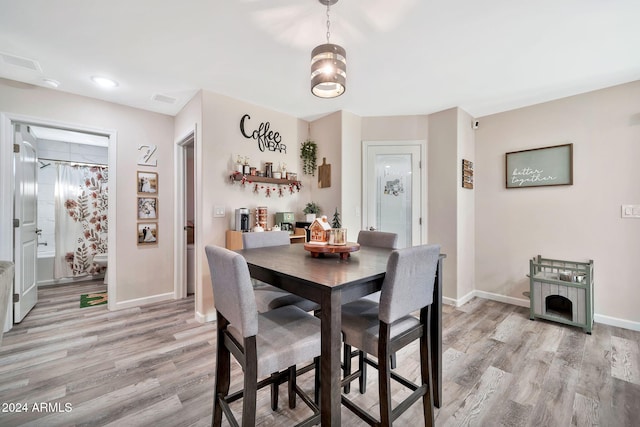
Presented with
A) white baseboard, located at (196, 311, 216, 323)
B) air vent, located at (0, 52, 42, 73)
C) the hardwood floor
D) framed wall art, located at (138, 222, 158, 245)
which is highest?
air vent, located at (0, 52, 42, 73)

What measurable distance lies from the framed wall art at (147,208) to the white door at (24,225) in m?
1.03

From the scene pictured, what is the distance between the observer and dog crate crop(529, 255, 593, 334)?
256 cm

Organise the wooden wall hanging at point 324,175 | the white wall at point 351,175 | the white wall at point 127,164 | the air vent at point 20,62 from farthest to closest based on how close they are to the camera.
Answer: the wooden wall hanging at point 324,175 < the white wall at point 351,175 < the white wall at point 127,164 < the air vent at point 20,62

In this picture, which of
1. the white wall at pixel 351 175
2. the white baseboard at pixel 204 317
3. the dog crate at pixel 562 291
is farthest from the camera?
the white wall at pixel 351 175

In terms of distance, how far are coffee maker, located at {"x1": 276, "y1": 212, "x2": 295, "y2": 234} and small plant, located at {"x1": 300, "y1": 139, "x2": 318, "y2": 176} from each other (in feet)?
2.41

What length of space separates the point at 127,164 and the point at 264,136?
165 centimetres

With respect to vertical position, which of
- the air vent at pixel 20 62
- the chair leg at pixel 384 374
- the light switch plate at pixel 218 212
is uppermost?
the air vent at pixel 20 62

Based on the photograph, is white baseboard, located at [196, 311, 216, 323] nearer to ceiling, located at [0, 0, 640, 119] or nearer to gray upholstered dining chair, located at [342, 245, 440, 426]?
gray upholstered dining chair, located at [342, 245, 440, 426]

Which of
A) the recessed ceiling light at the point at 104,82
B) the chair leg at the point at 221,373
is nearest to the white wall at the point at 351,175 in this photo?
the chair leg at the point at 221,373

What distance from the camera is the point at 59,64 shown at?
2355 mm

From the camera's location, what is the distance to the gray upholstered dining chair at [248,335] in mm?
1089

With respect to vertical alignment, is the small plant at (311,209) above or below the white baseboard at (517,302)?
above

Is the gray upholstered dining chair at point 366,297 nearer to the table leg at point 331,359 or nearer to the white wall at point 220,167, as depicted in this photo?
the table leg at point 331,359

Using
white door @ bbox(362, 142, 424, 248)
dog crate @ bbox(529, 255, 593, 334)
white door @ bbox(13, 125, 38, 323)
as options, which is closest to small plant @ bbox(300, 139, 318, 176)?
white door @ bbox(362, 142, 424, 248)
